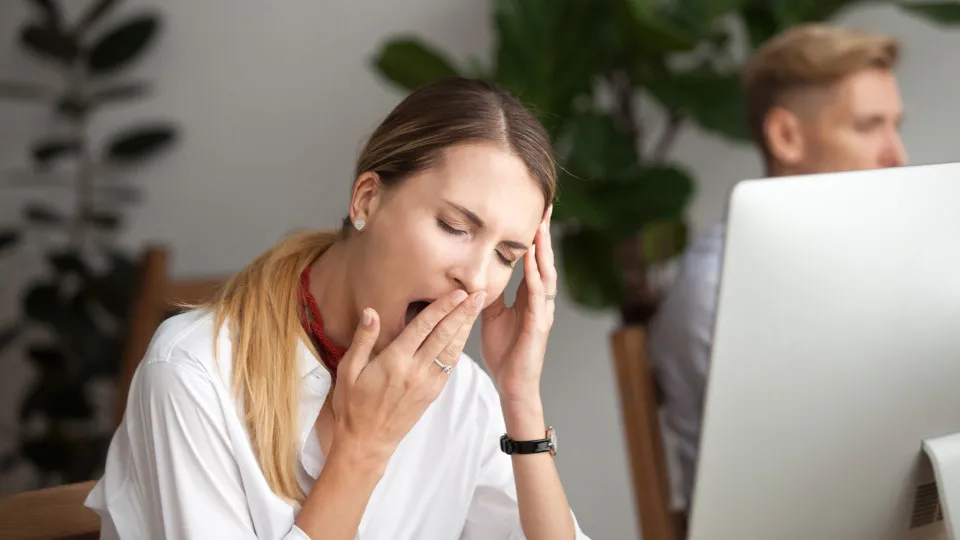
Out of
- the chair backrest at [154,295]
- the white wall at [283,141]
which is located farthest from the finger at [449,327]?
the white wall at [283,141]

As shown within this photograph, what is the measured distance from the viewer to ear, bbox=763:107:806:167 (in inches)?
62.7

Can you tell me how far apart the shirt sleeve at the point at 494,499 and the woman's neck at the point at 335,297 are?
183 mm

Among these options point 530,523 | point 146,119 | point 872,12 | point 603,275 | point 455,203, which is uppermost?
point 872,12

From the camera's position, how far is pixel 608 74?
1.88 meters

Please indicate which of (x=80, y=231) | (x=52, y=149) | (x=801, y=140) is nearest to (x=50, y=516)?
(x=801, y=140)

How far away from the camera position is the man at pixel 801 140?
147 centimetres

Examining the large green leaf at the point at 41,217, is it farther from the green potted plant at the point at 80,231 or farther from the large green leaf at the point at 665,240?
the large green leaf at the point at 665,240

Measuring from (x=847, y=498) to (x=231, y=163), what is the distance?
2.04 meters

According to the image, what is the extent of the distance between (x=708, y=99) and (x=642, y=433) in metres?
0.90

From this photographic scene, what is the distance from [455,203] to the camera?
87 centimetres

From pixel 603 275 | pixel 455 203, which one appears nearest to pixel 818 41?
pixel 603 275

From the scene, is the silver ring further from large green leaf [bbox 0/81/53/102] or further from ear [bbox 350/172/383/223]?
large green leaf [bbox 0/81/53/102]

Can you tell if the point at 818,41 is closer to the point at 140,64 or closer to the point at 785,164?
the point at 785,164

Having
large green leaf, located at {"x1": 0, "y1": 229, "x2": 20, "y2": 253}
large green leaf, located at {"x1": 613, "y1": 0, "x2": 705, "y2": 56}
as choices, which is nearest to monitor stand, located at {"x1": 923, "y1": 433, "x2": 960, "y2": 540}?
large green leaf, located at {"x1": 613, "y1": 0, "x2": 705, "y2": 56}
